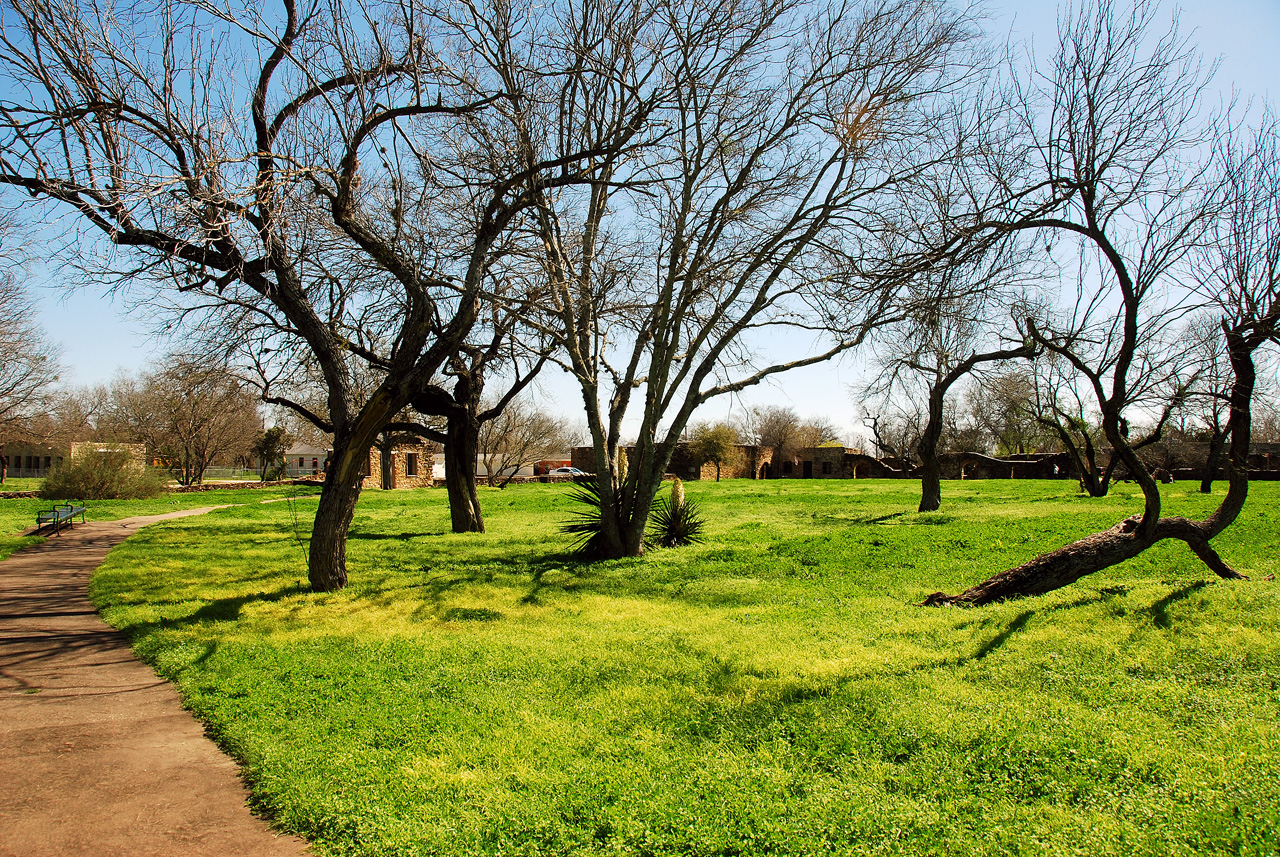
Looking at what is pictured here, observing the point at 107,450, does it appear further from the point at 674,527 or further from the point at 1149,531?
the point at 1149,531

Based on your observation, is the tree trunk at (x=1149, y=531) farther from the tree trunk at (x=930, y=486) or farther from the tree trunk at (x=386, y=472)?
the tree trunk at (x=386, y=472)

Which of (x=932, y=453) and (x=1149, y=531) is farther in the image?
(x=932, y=453)

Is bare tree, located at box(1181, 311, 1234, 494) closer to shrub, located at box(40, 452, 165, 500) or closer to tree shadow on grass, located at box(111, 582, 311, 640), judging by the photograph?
tree shadow on grass, located at box(111, 582, 311, 640)

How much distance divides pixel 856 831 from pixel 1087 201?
5428 millimetres

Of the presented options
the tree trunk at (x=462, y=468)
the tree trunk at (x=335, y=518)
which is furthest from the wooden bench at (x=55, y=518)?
the tree trunk at (x=335, y=518)

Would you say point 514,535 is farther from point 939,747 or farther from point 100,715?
point 939,747

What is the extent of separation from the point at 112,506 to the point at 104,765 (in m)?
24.4

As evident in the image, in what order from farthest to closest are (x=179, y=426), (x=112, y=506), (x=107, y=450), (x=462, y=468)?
(x=179, y=426) → (x=107, y=450) → (x=112, y=506) → (x=462, y=468)

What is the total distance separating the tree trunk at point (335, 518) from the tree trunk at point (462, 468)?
5.96m

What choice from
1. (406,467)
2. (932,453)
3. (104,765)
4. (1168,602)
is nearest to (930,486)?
(932,453)

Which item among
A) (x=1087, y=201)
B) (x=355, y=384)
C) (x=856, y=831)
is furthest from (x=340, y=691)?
(x=355, y=384)

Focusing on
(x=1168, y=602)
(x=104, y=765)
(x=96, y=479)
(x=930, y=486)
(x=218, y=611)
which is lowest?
(x=104, y=765)

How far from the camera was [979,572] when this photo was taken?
9.58 m

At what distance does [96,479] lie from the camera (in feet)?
86.2
